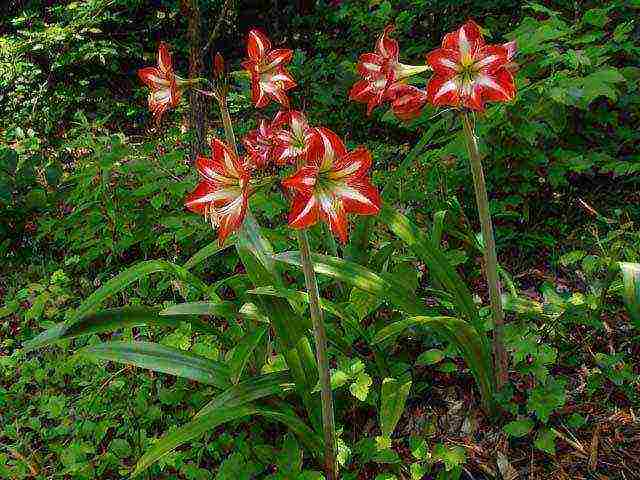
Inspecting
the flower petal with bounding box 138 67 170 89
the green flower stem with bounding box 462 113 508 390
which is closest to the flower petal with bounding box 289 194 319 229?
the green flower stem with bounding box 462 113 508 390

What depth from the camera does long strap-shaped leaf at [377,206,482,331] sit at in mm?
2023

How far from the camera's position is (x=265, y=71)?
199 centimetres

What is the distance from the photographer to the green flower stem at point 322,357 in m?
1.64

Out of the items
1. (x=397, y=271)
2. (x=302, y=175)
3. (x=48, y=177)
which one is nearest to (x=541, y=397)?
(x=397, y=271)

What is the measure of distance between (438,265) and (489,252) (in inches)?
8.4

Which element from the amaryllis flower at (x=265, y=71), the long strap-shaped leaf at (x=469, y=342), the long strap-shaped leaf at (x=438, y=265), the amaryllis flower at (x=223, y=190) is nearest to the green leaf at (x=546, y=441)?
the long strap-shaped leaf at (x=469, y=342)

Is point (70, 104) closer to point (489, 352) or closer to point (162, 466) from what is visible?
point (162, 466)

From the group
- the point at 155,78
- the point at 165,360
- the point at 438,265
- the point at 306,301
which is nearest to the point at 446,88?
the point at 438,265

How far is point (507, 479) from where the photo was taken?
195 centimetres

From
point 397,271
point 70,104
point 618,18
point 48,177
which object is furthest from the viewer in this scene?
point 70,104

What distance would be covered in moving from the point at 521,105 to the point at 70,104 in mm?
4605

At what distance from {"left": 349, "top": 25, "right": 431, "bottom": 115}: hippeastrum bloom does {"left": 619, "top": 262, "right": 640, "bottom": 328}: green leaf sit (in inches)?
30.5

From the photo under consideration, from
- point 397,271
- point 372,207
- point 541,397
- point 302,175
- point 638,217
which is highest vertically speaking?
point 302,175

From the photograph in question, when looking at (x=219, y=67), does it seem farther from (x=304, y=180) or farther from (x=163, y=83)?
(x=304, y=180)
